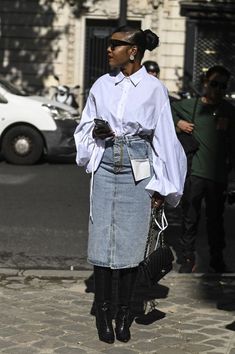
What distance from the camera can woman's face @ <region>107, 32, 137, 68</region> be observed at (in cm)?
487

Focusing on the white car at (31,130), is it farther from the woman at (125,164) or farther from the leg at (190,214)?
the woman at (125,164)

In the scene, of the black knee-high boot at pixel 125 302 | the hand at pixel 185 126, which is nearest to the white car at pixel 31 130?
the hand at pixel 185 126

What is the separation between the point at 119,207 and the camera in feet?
16.0

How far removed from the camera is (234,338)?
5.02 m

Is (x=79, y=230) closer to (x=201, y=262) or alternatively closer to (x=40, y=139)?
(x=201, y=262)

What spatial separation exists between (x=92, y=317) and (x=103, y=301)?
530 millimetres

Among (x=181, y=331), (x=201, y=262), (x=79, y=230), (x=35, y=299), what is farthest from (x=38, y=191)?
(x=181, y=331)

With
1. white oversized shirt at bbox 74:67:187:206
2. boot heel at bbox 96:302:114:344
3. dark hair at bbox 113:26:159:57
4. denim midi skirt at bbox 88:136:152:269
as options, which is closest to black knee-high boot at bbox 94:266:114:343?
boot heel at bbox 96:302:114:344

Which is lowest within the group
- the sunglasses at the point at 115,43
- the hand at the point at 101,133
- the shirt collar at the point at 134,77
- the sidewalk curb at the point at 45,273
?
the sidewalk curb at the point at 45,273

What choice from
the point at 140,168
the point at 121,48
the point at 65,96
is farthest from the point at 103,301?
the point at 65,96

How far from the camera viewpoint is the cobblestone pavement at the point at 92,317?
483 centimetres

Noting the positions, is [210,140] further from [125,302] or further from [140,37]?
[125,302]

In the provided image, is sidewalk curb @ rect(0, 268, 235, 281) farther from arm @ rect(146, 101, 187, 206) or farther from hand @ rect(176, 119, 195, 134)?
arm @ rect(146, 101, 187, 206)

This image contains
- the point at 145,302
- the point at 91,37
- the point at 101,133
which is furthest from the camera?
the point at 91,37
